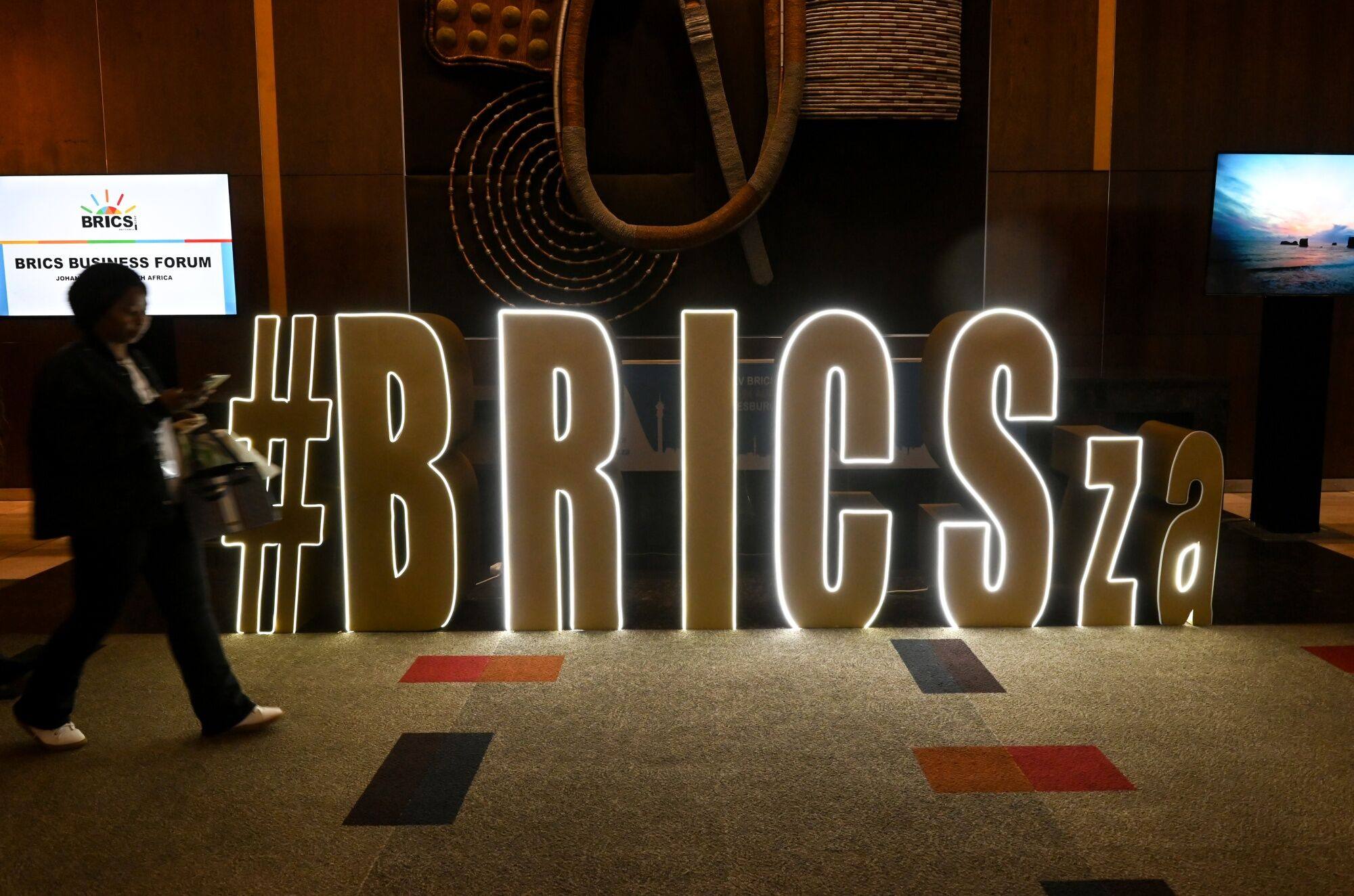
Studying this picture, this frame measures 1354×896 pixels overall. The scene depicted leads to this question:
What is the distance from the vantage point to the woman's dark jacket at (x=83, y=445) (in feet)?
6.78

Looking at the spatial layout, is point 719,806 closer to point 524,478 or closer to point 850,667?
point 850,667

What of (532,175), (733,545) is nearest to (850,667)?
(733,545)

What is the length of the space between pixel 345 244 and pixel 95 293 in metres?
2.48

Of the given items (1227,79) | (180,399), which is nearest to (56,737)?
(180,399)

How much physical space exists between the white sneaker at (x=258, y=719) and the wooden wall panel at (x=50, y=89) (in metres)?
3.87

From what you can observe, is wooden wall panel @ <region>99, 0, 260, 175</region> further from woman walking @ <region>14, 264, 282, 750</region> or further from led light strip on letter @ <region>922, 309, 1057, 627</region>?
led light strip on letter @ <region>922, 309, 1057, 627</region>

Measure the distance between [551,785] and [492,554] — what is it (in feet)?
6.75

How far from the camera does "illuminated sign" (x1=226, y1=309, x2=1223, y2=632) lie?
119 inches

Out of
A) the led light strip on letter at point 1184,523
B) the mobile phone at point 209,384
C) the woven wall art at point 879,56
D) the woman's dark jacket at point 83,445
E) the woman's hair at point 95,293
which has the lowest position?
the led light strip on letter at point 1184,523

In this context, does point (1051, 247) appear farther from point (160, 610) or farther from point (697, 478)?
point (160, 610)

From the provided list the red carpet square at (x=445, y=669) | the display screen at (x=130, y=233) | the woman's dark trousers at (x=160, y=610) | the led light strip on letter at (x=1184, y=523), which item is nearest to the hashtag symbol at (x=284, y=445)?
the red carpet square at (x=445, y=669)

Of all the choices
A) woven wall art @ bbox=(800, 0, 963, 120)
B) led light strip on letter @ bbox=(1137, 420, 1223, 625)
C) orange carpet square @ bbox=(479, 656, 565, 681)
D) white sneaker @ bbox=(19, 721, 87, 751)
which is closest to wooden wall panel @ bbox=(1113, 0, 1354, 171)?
woven wall art @ bbox=(800, 0, 963, 120)

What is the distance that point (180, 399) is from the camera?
2.18 m

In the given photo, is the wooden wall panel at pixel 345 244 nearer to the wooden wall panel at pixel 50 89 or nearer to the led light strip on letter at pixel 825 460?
the wooden wall panel at pixel 50 89
